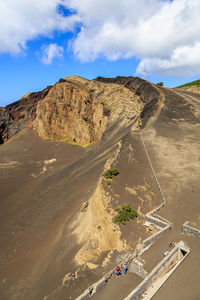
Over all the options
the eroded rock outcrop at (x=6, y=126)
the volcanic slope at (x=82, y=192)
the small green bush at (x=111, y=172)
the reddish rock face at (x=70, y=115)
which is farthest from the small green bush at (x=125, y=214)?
the eroded rock outcrop at (x=6, y=126)

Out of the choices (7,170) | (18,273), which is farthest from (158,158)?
(7,170)

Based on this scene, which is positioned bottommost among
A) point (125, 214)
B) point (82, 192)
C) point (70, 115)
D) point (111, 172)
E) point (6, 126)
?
point (82, 192)

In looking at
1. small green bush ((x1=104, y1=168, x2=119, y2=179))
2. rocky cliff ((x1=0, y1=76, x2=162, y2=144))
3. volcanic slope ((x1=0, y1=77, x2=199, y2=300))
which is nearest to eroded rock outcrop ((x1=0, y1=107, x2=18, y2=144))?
rocky cliff ((x1=0, y1=76, x2=162, y2=144))

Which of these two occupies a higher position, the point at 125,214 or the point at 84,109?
the point at 84,109

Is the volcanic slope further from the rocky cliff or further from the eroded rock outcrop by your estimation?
the eroded rock outcrop

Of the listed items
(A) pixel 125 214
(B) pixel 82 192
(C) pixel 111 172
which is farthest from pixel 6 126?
(A) pixel 125 214

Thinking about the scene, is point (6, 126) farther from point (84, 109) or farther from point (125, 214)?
point (125, 214)
